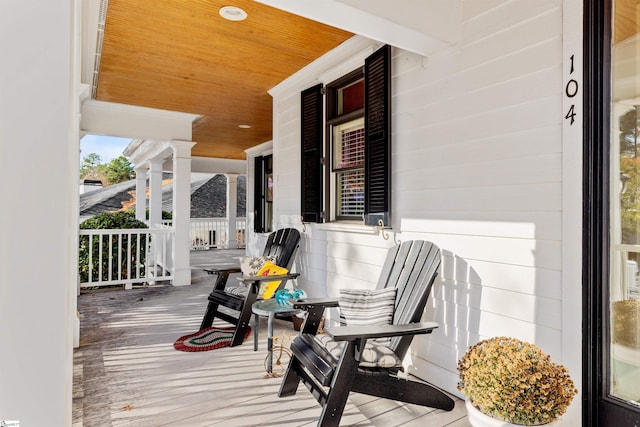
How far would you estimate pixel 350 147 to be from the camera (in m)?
3.76

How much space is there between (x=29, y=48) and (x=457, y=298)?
8.13 ft

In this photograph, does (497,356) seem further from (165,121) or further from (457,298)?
(165,121)

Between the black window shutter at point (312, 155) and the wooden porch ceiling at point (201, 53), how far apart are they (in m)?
0.38

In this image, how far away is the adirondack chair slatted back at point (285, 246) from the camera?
13.5 feet

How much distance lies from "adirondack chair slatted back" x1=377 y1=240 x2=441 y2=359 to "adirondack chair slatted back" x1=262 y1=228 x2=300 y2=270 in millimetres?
1530

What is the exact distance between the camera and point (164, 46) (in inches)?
137

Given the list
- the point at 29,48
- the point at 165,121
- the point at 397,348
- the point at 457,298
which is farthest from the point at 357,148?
the point at 165,121

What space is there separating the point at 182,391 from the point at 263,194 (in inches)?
214

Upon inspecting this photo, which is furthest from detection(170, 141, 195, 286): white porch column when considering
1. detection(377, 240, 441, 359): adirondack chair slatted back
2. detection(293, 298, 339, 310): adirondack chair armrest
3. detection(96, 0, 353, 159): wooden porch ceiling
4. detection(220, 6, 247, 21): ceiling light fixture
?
detection(377, 240, 441, 359): adirondack chair slatted back

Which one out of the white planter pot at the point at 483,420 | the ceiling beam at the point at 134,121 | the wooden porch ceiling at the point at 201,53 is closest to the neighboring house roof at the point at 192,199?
the ceiling beam at the point at 134,121

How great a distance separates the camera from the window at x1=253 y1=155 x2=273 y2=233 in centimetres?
761

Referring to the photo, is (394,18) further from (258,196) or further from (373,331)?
(258,196)

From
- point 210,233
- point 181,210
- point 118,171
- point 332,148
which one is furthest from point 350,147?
point 118,171

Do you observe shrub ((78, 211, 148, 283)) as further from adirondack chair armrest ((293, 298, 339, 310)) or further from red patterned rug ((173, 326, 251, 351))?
adirondack chair armrest ((293, 298, 339, 310))
